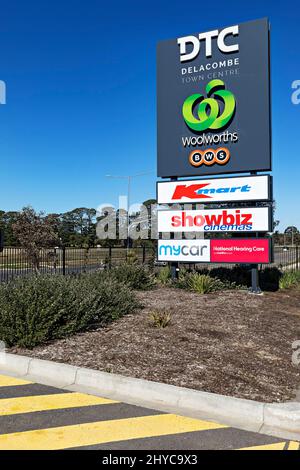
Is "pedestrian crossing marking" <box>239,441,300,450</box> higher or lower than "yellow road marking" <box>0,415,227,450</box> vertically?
lower

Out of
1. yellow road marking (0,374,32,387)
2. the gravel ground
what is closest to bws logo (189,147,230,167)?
the gravel ground

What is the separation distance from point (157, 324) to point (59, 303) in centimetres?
204

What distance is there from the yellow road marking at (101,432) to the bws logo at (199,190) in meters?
10.6

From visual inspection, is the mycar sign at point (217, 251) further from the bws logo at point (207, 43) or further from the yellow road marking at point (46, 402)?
the yellow road marking at point (46, 402)

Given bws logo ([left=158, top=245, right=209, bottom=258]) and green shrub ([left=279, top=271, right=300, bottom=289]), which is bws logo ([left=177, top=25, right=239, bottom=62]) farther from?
green shrub ([left=279, top=271, right=300, bottom=289])

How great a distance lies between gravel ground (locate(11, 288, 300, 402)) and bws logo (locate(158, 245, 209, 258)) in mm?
4373

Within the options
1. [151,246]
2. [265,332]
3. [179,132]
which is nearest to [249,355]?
[265,332]

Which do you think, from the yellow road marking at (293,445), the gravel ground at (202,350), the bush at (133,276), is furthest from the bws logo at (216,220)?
the yellow road marking at (293,445)

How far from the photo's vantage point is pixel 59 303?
25.3 feet

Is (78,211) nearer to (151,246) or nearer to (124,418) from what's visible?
(151,246)

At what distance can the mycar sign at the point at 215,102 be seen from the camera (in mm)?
13680

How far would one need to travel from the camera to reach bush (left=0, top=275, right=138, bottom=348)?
682cm

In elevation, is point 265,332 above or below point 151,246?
below

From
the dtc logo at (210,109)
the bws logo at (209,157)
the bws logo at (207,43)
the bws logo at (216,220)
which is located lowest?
the bws logo at (216,220)
